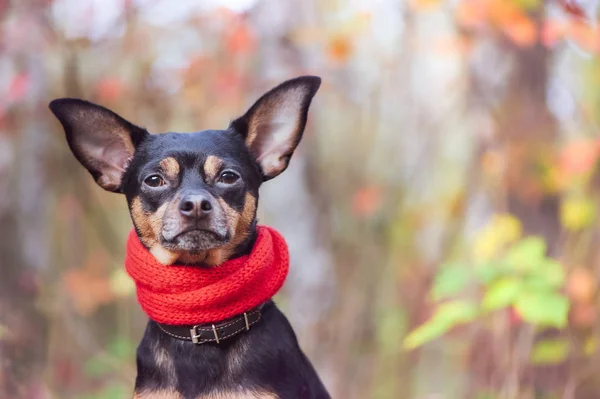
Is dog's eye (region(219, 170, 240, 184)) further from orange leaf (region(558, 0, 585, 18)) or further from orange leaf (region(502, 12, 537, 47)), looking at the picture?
orange leaf (region(502, 12, 537, 47))

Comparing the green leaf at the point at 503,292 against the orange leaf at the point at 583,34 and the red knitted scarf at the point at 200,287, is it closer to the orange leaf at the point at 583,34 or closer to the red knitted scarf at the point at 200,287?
the red knitted scarf at the point at 200,287

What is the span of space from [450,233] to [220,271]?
168 inches

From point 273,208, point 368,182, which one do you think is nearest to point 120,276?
point 273,208

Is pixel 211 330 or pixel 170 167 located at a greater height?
pixel 170 167

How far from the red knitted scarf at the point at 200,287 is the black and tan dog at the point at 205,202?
72mm

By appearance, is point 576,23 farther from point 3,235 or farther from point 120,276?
point 3,235

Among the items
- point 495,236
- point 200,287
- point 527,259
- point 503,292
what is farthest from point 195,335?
point 495,236

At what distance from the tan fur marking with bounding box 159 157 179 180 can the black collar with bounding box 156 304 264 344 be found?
0.54 m

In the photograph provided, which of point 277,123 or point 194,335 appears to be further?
point 277,123

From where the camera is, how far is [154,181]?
2.46 meters

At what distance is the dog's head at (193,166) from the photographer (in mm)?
2363

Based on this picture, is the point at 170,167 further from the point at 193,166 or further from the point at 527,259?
the point at 527,259

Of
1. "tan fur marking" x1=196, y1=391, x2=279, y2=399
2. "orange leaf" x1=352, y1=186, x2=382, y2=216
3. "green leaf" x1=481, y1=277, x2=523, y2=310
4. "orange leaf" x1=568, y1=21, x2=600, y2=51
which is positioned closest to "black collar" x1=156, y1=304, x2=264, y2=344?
"tan fur marking" x1=196, y1=391, x2=279, y2=399

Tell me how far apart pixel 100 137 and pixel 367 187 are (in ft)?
15.0
